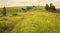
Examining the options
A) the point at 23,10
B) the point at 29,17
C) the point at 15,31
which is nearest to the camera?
the point at 15,31

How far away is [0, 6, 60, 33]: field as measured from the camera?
17.1 feet

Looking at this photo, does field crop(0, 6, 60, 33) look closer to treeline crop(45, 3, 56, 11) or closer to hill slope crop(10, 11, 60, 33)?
hill slope crop(10, 11, 60, 33)

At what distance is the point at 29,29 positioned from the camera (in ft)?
17.1

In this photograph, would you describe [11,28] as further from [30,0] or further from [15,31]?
[30,0]

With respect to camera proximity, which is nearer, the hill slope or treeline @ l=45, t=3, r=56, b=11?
the hill slope

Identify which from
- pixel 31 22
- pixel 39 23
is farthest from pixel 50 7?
pixel 31 22

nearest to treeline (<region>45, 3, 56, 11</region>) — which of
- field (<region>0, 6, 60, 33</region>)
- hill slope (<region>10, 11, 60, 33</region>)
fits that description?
field (<region>0, 6, 60, 33</region>)

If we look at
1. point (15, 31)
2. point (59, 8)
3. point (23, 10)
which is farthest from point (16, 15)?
point (59, 8)

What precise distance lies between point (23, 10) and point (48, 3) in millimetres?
1167

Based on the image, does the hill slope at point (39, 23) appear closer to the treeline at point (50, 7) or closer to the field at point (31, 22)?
the field at point (31, 22)

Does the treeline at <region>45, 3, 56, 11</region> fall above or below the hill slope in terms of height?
above

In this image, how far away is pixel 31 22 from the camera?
18.0ft

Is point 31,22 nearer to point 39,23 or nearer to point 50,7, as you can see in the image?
point 39,23

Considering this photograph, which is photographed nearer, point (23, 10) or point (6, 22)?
point (6, 22)
